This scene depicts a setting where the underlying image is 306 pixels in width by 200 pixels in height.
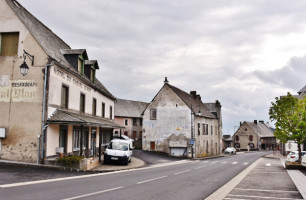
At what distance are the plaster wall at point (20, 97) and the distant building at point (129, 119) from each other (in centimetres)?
3910

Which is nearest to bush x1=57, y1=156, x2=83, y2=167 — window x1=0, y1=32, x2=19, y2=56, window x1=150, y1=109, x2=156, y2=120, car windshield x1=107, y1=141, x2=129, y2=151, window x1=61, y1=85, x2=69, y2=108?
window x1=61, y1=85, x2=69, y2=108

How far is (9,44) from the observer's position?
19.6 meters

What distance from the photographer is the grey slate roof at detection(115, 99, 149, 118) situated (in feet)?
195

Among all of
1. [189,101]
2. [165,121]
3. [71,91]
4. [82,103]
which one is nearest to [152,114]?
[165,121]

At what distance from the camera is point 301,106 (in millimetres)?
26047

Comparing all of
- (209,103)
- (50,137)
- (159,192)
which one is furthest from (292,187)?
(209,103)

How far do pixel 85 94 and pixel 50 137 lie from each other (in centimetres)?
698

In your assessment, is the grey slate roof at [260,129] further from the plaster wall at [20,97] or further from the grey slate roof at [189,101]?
the plaster wall at [20,97]

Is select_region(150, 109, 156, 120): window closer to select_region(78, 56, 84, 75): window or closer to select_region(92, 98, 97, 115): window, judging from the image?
select_region(92, 98, 97, 115): window

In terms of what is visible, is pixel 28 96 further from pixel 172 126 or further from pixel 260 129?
pixel 260 129

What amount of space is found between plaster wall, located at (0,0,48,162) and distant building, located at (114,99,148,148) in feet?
128

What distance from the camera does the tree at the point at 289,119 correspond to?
2475cm

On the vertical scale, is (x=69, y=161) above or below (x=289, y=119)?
below

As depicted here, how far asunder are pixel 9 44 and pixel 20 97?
366 centimetres
